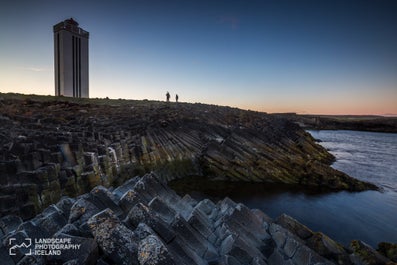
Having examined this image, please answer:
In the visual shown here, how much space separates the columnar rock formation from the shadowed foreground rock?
2.83 meters

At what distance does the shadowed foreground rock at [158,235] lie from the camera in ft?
9.06

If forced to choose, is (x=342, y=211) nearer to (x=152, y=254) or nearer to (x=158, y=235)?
(x=158, y=235)

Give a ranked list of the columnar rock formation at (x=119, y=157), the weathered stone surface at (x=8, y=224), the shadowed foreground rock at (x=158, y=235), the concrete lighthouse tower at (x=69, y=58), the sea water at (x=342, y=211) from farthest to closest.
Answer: the concrete lighthouse tower at (x=69, y=58) → the sea water at (x=342, y=211) → the columnar rock formation at (x=119, y=157) → the weathered stone surface at (x=8, y=224) → the shadowed foreground rock at (x=158, y=235)

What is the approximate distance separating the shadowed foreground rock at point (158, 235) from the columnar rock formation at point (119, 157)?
283cm

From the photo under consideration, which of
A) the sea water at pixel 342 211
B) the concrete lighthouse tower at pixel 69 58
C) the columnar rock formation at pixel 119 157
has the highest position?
the concrete lighthouse tower at pixel 69 58

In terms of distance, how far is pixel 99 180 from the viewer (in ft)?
27.4

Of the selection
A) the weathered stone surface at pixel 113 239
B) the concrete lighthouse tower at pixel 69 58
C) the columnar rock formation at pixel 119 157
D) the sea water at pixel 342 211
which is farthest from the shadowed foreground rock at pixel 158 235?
the concrete lighthouse tower at pixel 69 58

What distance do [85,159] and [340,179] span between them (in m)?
14.4

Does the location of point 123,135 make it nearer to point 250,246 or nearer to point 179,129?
point 179,129

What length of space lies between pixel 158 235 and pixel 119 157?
764 cm

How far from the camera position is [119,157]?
10422 millimetres
